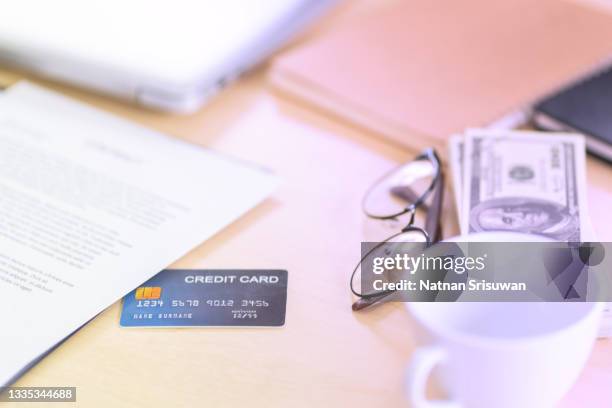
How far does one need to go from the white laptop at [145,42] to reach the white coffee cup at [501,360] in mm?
366

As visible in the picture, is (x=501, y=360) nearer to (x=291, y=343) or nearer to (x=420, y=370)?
(x=420, y=370)

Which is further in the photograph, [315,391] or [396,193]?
[396,193]

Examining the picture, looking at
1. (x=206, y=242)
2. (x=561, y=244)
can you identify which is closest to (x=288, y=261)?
(x=206, y=242)

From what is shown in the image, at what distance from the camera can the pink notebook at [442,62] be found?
67 centimetres

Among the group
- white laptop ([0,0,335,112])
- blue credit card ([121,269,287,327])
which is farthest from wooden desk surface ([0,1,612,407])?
white laptop ([0,0,335,112])

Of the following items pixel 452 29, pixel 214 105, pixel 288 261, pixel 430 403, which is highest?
pixel 452 29

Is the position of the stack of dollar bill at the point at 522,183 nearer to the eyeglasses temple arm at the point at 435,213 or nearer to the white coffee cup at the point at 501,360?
the eyeglasses temple arm at the point at 435,213

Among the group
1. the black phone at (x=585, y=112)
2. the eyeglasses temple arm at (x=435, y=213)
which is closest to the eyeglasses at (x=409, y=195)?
the eyeglasses temple arm at (x=435, y=213)

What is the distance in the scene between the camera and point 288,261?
56 centimetres

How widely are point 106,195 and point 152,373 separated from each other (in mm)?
187

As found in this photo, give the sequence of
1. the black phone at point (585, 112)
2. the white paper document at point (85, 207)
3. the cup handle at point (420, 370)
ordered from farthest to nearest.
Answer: the black phone at point (585, 112), the white paper document at point (85, 207), the cup handle at point (420, 370)

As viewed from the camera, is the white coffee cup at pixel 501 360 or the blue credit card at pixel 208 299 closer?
the white coffee cup at pixel 501 360

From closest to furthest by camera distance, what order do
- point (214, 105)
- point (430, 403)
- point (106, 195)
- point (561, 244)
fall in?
point (430, 403) < point (561, 244) < point (106, 195) < point (214, 105)

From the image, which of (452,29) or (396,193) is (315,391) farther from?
(452,29)
